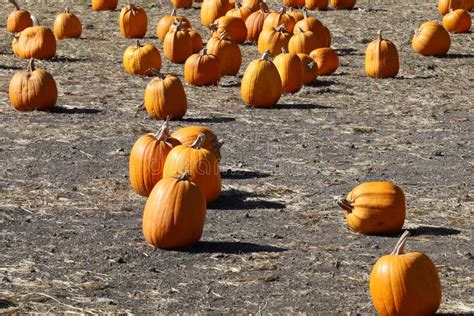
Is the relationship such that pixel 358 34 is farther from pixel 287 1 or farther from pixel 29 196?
pixel 29 196

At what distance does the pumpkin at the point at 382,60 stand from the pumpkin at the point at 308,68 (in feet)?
2.68

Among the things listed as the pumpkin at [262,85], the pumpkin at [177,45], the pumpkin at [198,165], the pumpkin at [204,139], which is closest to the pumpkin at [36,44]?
the pumpkin at [177,45]

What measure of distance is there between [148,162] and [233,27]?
727 cm

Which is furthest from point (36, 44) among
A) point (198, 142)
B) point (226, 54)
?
point (198, 142)

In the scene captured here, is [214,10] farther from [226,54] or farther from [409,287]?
[409,287]

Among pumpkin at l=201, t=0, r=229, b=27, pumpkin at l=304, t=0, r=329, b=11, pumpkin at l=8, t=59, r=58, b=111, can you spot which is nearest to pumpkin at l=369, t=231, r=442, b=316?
pumpkin at l=8, t=59, r=58, b=111

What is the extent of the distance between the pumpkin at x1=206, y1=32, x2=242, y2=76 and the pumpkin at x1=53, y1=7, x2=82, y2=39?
10.3 feet

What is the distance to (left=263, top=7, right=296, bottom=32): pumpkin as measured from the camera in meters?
15.3

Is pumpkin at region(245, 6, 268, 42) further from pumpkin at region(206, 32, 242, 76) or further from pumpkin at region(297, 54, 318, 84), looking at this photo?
pumpkin at region(297, 54, 318, 84)

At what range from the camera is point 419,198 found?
8.47 metres

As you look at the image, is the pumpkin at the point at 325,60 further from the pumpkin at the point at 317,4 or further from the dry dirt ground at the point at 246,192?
the pumpkin at the point at 317,4

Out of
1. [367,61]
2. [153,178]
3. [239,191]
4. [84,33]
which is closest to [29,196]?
[153,178]

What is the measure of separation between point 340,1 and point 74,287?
13.0m

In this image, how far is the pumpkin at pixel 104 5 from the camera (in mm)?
18359
